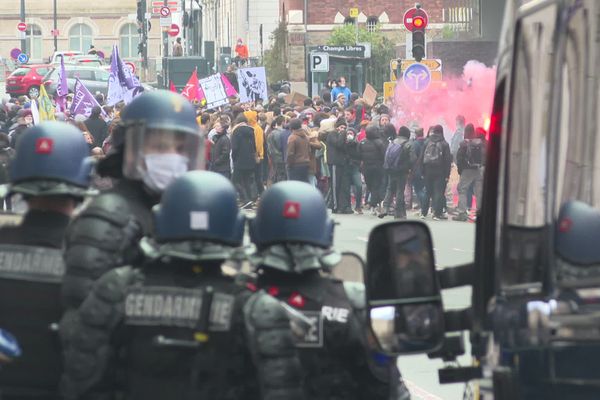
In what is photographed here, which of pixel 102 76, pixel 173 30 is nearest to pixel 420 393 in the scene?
pixel 102 76

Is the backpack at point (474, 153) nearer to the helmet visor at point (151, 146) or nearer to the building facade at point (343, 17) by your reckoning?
the helmet visor at point (151, 146)

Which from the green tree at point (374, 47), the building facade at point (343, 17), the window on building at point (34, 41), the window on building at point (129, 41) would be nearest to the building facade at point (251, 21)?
the building facade at point (343, 17)

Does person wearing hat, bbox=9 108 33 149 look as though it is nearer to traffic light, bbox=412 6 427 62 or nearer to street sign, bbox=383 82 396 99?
traffic light, bbox=412 6 427 62

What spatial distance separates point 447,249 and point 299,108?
14.7 metres

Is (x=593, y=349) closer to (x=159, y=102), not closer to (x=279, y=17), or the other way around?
(x=159, y=102)

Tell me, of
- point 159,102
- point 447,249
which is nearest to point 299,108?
point 447,249

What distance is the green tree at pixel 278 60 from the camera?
6333 centimetres

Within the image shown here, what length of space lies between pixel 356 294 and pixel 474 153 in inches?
946

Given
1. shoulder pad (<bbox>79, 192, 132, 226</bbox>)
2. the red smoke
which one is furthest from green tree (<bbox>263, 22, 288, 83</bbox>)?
shoulder pad (<bbox>79, 192, 132, 226</bbox>)

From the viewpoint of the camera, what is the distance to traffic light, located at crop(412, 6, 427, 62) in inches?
1222

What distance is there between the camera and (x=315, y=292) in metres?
5.28

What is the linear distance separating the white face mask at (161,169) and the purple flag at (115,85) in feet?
97.7

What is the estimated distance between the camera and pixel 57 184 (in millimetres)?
5727

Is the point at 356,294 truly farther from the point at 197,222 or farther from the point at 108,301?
the point at 108,301
